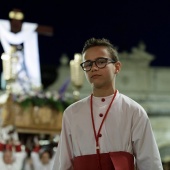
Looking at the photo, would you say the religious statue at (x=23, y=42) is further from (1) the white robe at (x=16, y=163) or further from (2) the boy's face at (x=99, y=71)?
(2) the boy's face at (x=99, y=71)

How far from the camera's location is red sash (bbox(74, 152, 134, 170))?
217cm

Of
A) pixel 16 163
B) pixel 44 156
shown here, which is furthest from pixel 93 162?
pixel 44 156

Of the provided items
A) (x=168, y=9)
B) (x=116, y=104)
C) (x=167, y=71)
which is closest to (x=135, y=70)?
Result: (x=167, y=71)

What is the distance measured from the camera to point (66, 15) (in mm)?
12438

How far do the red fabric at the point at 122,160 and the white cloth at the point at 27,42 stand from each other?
6.05 metres

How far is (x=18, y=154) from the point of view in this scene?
6406mm

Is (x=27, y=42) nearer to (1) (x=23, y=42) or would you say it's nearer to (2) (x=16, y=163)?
(1) (x=23, y=42)

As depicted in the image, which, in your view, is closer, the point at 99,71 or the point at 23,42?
the point at 99,71

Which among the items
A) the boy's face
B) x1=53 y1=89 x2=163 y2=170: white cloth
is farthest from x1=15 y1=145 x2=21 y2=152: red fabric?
the boy's face

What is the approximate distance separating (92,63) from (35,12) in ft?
33.6

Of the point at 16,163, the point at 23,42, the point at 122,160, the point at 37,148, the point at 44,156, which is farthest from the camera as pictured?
the point at 23,42

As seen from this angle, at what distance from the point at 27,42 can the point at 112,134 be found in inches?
263

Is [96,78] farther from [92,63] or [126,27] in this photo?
[126,27]

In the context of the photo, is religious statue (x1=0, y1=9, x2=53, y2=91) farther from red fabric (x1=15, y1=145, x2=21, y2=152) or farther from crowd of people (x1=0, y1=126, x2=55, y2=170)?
red fabric (x1=15, y1=145, x2=21, y2=152)
